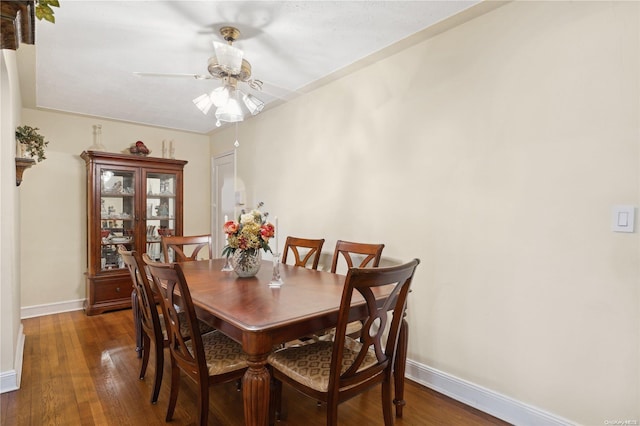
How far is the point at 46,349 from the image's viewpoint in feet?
9.28

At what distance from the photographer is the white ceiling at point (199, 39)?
76.6 inches

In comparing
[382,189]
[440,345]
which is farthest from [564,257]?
[382,189]

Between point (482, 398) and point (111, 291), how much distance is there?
3.95 meters

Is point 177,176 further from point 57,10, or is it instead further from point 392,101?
point 392,101

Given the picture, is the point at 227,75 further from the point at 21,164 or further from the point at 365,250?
the point at 21,164

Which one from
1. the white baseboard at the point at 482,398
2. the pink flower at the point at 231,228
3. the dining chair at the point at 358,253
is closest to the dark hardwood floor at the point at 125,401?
the white baseboard at the point at 482,398

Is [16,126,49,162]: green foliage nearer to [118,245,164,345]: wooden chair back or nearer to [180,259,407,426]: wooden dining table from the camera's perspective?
[118,245,164,345]: wooden chair back

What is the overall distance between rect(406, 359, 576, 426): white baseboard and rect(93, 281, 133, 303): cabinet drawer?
3405 millimetres

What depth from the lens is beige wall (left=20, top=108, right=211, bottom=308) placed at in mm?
3771

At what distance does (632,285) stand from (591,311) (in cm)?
21

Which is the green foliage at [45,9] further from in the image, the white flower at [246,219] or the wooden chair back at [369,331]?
the white flower at [246,219]

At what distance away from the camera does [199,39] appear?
7.49 ft

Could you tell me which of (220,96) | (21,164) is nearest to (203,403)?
(220,96)

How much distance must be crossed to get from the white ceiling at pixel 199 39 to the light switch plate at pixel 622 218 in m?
1.36
